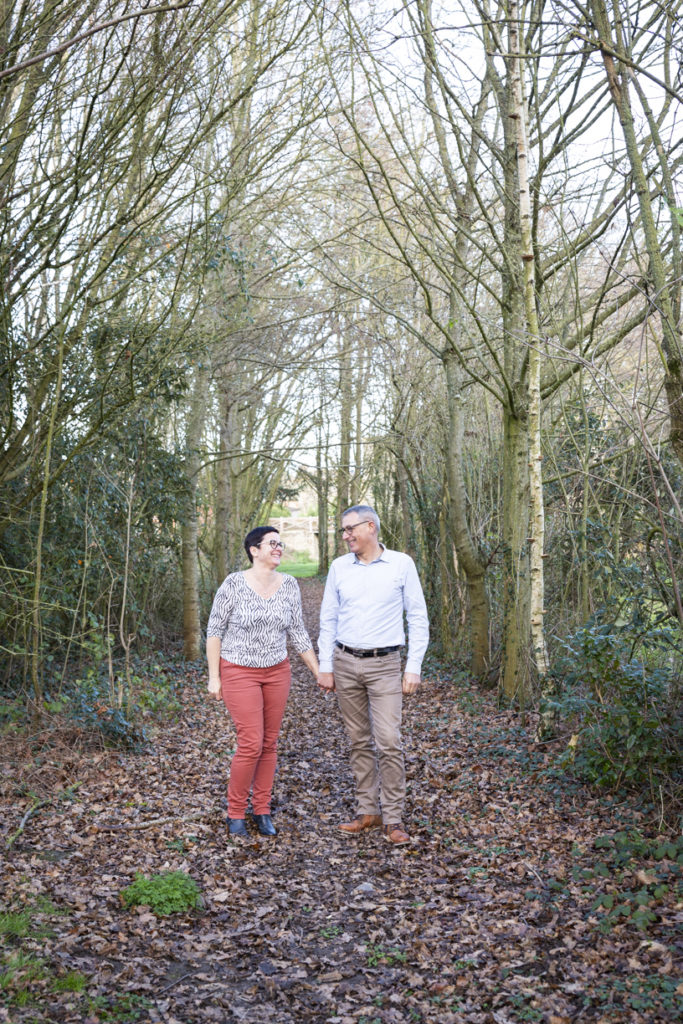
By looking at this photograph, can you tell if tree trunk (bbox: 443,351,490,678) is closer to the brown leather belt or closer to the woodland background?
the woodland background

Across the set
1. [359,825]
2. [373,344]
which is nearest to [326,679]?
[359,825]

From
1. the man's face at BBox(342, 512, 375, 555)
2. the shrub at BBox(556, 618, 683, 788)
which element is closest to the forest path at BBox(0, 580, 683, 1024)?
the shrub at BBox(556, 618, 683, 788)

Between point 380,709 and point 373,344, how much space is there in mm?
10538

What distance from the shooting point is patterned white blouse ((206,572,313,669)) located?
19.7 feet

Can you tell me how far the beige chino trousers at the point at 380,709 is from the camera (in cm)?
604

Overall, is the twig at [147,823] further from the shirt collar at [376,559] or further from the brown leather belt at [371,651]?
the shirt collar at [376,559]

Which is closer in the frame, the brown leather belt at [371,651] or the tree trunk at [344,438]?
the brown leather belt at [371,651]

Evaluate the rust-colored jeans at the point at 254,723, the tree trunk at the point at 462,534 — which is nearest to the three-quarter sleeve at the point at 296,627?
the rust-colored jeans at the point at 254,723

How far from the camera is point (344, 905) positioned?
5031 mm

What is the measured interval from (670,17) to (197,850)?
604 cm

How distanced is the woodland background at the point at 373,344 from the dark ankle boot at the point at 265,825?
7.13ft

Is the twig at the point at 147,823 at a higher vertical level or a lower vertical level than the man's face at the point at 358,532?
lower

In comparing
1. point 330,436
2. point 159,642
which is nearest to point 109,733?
point 159,642

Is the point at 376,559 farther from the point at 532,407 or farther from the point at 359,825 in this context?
the point at 532,407
